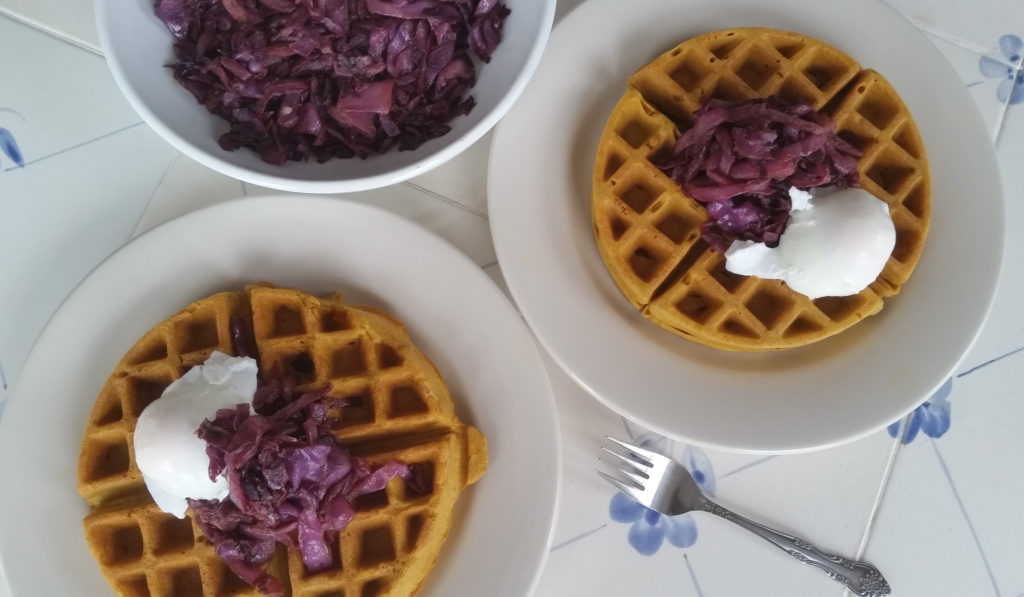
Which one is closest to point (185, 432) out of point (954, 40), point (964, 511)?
point (964, 511)

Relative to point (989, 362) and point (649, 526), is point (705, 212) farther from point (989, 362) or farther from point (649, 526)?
point (989, 362)

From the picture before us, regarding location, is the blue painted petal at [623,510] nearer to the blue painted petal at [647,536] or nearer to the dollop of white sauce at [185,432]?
the blue painted petal at [647,536]

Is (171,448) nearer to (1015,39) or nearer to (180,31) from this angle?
(180,31)

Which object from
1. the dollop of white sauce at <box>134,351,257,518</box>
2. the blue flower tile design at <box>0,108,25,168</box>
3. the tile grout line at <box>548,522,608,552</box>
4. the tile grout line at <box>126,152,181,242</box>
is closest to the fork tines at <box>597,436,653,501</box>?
the tile grout line at <box>548,522,608,552</box>

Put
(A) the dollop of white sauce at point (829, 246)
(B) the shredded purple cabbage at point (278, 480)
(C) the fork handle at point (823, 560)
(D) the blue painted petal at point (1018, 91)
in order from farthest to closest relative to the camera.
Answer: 1. (D) the blue painted petal at point (1018, 91)
2. (C) the fork handle at point (823, 560)
3. (A) the dollop of white sauce at point (829, 246)
4. (B) the shredded purple cabbage at point (278, 480)

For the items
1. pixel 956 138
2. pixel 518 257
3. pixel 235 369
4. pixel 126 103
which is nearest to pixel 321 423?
pixel 235 369

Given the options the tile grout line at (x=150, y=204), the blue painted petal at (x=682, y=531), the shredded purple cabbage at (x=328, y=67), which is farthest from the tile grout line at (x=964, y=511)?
the tile grout line at (x=150, y=204)

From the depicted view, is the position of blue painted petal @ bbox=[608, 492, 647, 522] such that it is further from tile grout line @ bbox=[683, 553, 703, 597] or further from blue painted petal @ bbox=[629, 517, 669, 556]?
tile grout line @ bbox=[683, 553, 703, 597]
